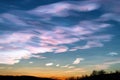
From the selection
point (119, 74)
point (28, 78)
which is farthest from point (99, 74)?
point (28, 78)

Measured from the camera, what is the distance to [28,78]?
48.4m

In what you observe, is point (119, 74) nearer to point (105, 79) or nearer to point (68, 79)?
point (105, 79)

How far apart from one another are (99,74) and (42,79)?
26.6 ft

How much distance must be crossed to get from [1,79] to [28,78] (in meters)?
4.27

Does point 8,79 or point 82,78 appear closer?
point 8,79

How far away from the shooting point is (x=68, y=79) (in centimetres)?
4934

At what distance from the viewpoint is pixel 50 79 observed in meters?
49.9

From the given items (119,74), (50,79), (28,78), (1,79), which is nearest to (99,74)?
(119,74)

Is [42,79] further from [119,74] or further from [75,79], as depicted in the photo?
[119,74]

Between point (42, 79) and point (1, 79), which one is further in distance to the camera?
point (42, 79)

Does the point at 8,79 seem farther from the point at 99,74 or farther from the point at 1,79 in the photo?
the point at 99,74

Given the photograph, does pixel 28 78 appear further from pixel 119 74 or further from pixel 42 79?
pixel 119 74

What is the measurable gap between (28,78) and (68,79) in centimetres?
539

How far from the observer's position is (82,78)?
1956 inches
